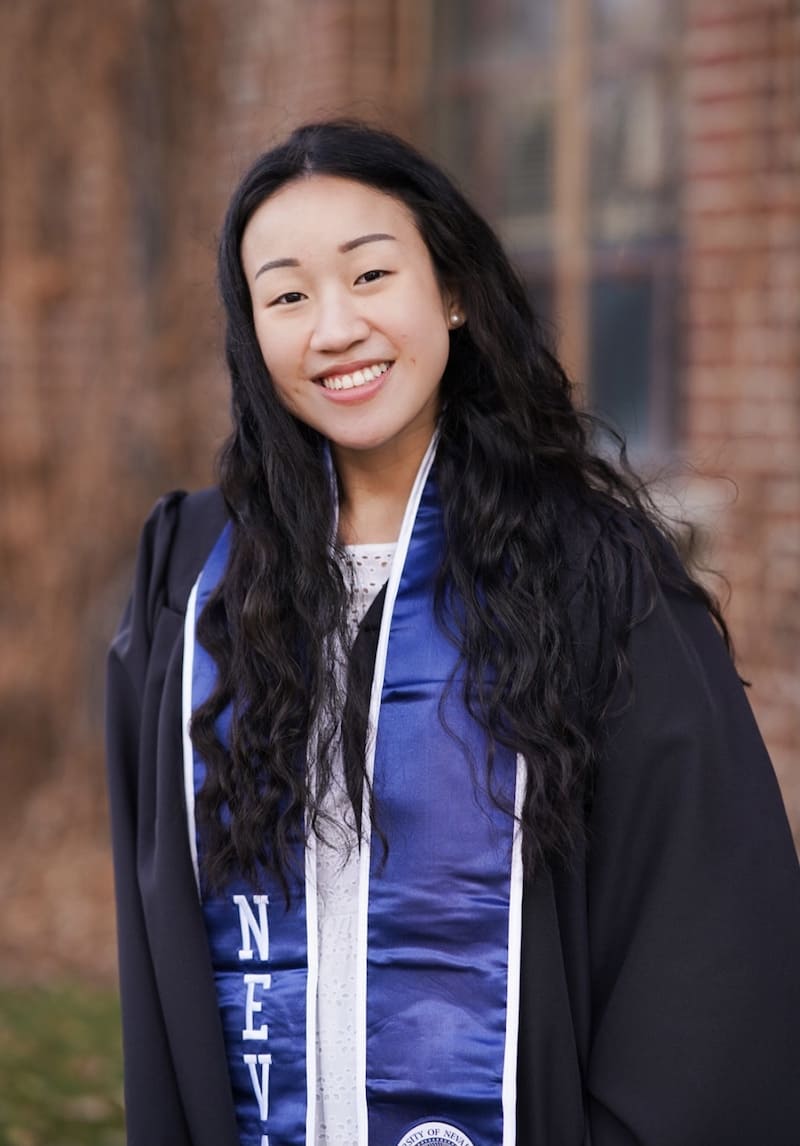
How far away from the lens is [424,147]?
5.07 meters

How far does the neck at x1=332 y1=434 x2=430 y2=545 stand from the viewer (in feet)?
7.50

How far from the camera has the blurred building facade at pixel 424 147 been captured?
3938 millimetres

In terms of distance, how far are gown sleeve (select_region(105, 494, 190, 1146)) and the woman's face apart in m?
0.45

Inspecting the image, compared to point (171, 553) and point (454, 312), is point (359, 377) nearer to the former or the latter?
point (454, 312)

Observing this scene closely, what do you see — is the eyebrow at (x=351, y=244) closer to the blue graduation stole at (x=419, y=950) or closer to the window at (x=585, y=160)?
the blue graduation stole at (x=419, y=950)

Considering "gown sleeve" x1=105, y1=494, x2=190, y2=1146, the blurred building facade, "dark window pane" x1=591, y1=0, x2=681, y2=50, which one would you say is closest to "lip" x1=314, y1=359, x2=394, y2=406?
"gown sleeve" x1=105, y1=494, x2=190, y2=1146

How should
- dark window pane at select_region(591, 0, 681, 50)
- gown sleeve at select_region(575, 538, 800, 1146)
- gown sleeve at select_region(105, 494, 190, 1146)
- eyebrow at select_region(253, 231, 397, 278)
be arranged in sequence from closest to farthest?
gown sleeve at select_region(575, 538, 800, 1146), eyebrow at select_region(253, 231, 397, 278), gown sleeve at select_region(105, 494, 190, 1146), dark window pane at select_region(591, 0, 681, 50)

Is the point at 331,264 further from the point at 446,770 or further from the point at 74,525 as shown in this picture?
the point at 74,525

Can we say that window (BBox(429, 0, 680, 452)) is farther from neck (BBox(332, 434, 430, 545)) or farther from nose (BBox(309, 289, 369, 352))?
nose (BBox(309, 289, 369, 352))

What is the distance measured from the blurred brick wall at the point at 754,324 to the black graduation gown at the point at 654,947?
6.13ft

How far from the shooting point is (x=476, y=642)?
2.11m

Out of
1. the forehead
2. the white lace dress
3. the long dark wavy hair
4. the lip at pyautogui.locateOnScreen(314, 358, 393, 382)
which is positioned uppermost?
the forehead

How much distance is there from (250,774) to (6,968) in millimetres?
3564

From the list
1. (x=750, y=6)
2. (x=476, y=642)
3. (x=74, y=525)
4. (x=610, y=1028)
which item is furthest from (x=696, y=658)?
(x=74, y=525)
